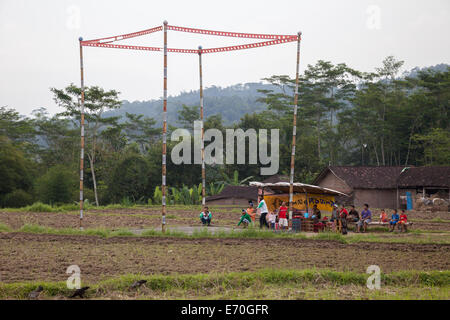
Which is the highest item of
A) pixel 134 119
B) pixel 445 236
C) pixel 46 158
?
pixel 134 119

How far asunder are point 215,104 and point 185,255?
10869cm

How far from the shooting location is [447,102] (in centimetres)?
5216

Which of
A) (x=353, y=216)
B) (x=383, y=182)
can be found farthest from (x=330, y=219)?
(x=383, y=182)

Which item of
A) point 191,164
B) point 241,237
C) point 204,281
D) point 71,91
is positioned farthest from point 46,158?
point 204,281

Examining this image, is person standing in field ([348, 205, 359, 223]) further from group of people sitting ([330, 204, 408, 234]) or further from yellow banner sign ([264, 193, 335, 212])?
yellow banner sign ([264, 193, 335, 212])

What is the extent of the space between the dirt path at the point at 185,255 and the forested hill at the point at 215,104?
207 ft

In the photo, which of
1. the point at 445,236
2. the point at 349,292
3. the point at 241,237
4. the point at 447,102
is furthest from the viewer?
the point at 447,102

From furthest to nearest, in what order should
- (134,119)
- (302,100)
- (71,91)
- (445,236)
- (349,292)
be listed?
(134,119)
(302,100)
(71,91)
(445,236)
(349,292)

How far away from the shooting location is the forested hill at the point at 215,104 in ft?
385

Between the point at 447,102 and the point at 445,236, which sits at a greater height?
the point at 447,102

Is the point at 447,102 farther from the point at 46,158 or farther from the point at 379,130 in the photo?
the point at 46,158

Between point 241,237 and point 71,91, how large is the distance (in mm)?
32753

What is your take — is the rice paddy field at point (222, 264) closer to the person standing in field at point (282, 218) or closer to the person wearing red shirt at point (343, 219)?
the person standing in field at point (282, 218)

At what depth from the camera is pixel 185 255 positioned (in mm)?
13008
